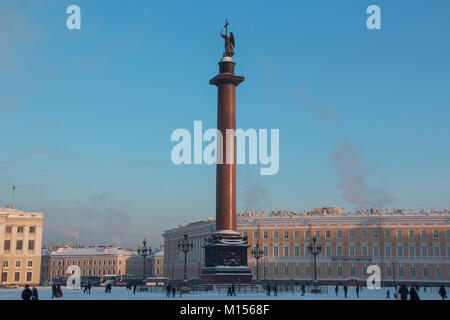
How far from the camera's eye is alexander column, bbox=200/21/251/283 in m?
42.7

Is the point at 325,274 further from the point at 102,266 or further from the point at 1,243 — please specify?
the point at 102,266

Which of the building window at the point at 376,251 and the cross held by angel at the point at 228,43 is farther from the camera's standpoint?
the building window at the point at 376,251

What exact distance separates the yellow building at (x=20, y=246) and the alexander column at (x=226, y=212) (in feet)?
183

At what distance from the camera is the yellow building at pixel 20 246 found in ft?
290

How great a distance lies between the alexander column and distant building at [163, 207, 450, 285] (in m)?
47.0

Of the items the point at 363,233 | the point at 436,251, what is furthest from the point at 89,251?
the point at 436,251

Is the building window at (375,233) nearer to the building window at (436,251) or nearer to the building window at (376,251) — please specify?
the building window at (376,251)

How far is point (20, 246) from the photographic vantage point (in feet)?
296

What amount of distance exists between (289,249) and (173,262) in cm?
4065

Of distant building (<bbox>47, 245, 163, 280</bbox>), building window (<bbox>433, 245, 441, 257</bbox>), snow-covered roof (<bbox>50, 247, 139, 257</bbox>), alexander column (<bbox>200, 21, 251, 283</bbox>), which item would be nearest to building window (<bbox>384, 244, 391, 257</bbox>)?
building window (<bbox>433, 245, 441, 257</bbox>)

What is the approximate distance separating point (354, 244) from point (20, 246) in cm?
5555

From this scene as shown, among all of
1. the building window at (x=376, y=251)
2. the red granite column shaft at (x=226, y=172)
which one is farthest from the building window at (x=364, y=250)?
the red granite column shaft at (x=226, y=172)

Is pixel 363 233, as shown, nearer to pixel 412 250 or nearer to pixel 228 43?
pixel 412 250

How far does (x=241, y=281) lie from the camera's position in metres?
42.7
